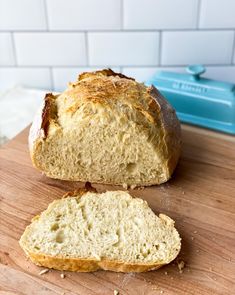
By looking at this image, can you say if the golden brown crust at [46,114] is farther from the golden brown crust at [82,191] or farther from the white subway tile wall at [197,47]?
the white subway tile wall at [197,47]

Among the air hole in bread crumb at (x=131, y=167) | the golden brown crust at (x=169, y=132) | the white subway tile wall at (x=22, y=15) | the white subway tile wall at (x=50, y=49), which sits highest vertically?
the white subway tile wall at (x=22, y=15)

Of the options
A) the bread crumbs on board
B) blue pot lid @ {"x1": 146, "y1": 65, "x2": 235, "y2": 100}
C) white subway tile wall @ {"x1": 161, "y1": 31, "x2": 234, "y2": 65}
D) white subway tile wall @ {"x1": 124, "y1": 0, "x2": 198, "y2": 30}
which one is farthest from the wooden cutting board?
white subway tile wall @ {"x1": 124, "y1": 0, "x2": 198, "y2": 30}

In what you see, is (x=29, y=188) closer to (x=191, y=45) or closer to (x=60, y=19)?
(x=60, y=19)

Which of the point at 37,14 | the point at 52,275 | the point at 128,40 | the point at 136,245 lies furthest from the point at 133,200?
the point at 37,14

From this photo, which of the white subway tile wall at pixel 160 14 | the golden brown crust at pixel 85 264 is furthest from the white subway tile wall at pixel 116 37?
the golden brown crust at pixel 85 264

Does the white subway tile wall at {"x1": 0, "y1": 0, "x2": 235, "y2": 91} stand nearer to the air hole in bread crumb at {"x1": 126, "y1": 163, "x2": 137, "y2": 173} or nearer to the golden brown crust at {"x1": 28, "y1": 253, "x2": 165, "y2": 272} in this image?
the air hole in bread crumb at {"x1": 126, "y1": 163, "x2": 137, "y2": 173}

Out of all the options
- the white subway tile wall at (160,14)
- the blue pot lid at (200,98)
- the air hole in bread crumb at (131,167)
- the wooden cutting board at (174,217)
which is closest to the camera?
the wooden cutting board at (174,217)

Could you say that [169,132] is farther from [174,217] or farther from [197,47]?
[197,47]
